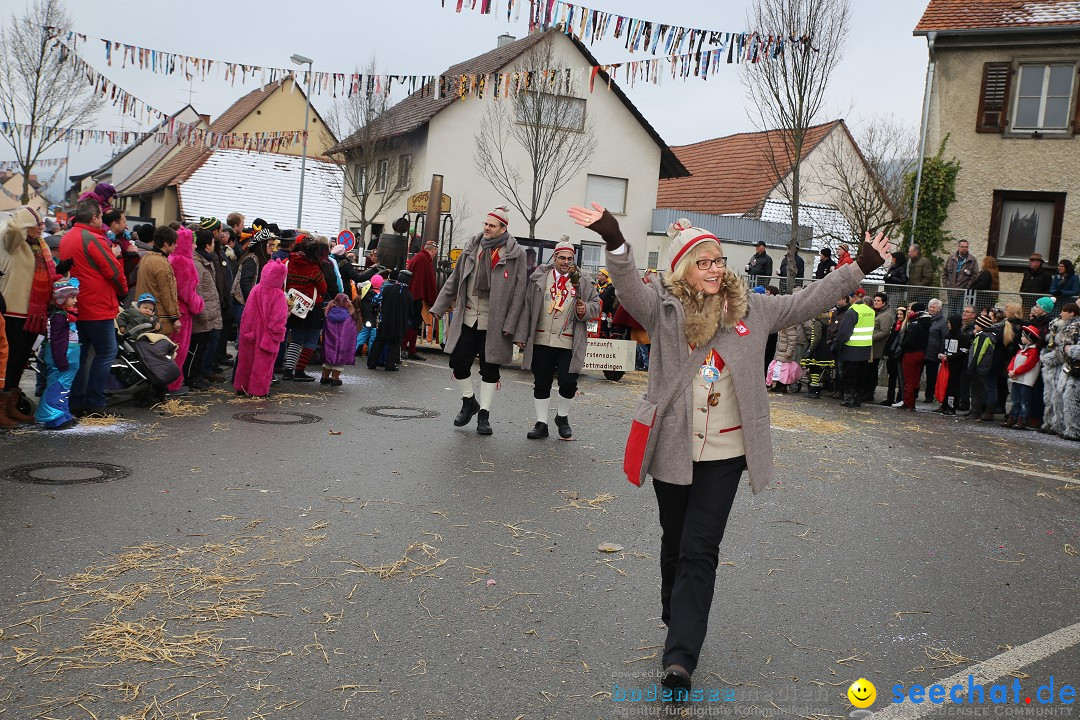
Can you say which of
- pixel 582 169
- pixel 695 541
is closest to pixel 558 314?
pixel 695 541

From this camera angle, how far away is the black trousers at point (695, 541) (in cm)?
409

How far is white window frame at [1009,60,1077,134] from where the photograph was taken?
71.7 ft

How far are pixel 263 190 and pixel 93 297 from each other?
3592 centimetres

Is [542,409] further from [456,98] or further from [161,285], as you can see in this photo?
[456,98]

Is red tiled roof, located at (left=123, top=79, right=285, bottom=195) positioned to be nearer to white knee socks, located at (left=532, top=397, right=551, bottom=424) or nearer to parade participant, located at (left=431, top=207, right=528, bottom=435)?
parade participant, located at (left=431, top=207, right=528, bottom=435)

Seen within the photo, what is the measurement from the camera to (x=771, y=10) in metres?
23.5

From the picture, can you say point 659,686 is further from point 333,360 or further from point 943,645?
point 333,360

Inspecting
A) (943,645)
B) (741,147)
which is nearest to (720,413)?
(943,645)

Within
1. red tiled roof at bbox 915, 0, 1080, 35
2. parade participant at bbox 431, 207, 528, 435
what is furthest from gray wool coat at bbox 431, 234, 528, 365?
red tiled roof at bbox 915, 0, 1080, 35

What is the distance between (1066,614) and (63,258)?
840 centimetres

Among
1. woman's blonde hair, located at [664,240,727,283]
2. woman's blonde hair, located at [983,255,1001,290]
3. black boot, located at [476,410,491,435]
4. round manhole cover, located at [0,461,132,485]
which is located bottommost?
round manhole cover, located at [0,461,132,485]

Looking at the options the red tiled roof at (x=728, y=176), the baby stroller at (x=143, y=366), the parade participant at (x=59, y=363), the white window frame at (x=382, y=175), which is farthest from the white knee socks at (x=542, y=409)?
the white window frame at (x=382, y=175)

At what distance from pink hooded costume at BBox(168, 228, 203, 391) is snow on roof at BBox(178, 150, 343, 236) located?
3083 centimetres

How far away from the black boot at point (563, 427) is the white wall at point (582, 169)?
82.1 ft
